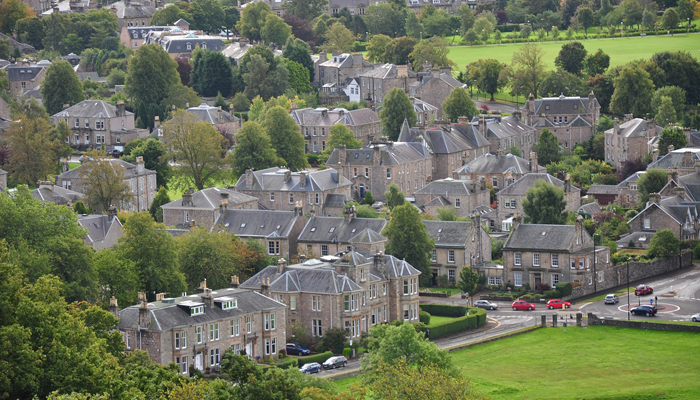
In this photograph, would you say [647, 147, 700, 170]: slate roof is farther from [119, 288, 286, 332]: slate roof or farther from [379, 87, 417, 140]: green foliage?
[119, 288, 286, 332]: slate roof

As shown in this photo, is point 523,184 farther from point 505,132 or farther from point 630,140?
point 505,132

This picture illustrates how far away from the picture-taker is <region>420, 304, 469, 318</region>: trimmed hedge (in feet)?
313

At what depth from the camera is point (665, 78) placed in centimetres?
16650

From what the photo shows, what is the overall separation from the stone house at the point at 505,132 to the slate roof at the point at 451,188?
17.6 m

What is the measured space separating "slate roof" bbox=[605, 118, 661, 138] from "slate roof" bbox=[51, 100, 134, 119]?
47.6 metres

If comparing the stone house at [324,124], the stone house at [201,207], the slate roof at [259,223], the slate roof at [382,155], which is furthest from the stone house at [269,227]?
the stone house at [324,124]

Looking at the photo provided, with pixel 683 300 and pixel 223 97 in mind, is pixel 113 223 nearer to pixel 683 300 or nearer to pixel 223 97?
pixel 683 300

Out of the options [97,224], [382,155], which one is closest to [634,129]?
[382,155]

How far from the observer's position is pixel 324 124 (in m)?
150

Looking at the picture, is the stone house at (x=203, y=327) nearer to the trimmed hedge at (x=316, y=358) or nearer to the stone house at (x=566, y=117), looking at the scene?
the trimmed hedge at (x=316, y=358)

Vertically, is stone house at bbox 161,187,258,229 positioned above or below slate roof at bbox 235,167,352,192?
below

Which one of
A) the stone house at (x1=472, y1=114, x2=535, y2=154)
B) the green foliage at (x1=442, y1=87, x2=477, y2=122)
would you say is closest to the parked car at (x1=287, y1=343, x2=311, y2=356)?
the stone house at (x1=472, y1=114, x2=535, y2=154)

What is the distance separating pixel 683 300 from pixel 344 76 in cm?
8872

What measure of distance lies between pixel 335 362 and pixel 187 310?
333 inches
